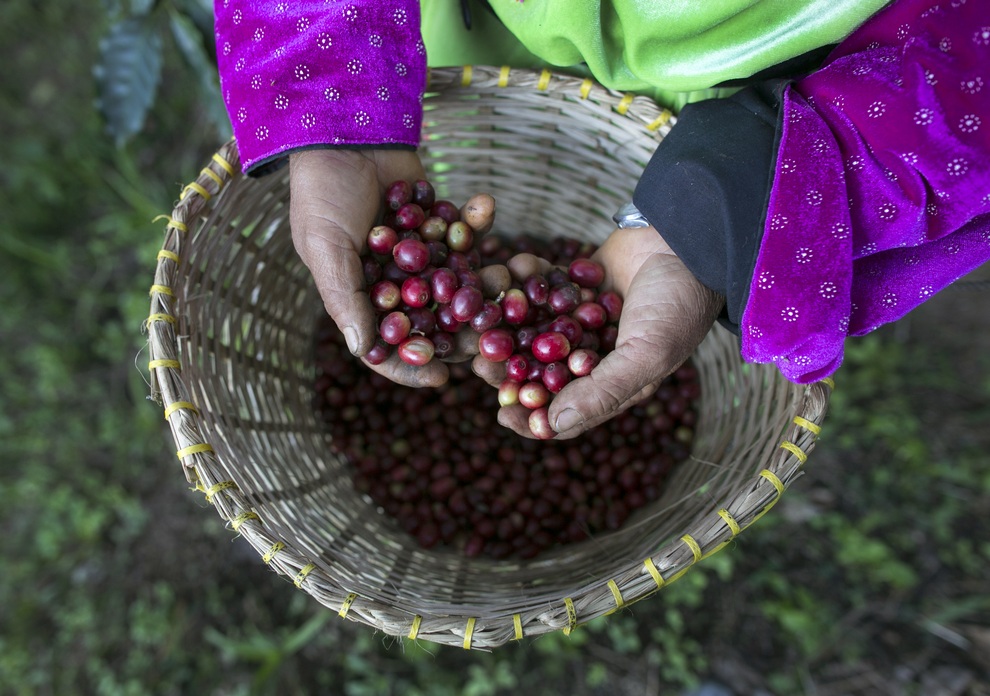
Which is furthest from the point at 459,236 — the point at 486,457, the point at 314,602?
the point at 314,602

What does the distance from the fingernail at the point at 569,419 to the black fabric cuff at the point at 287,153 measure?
63 centimetres

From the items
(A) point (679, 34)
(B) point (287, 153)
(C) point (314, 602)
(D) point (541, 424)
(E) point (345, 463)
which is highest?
(A) point (679, 34)

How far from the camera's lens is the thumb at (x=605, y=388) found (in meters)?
1.26

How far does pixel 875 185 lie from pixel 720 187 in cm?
24

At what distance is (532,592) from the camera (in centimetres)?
132

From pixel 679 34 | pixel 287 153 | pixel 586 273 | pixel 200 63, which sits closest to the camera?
pixel 679 34

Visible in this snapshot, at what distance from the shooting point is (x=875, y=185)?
1.07 metres

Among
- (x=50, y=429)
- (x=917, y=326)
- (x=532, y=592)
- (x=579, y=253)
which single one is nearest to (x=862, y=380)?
(x=917, y=326)

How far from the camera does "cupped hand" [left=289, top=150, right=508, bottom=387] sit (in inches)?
50.5

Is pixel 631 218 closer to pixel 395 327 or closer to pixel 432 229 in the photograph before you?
pixel 432 229

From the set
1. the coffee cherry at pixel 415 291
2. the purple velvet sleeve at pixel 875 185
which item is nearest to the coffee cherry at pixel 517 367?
the coffee cherry at pixel 415 291

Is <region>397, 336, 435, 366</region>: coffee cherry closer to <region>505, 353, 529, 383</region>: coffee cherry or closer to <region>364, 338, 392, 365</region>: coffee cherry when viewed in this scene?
<region>364, 338, 392, 365</region>: coffee cherry

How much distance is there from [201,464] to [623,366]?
780mm

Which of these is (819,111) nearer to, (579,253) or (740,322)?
(740,322)
